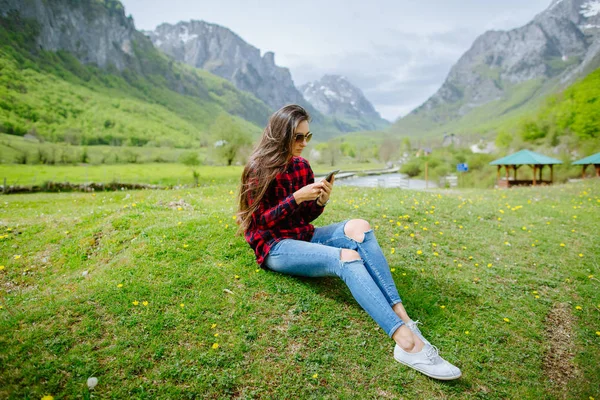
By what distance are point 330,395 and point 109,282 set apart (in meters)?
3.57

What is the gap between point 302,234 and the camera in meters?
4.57

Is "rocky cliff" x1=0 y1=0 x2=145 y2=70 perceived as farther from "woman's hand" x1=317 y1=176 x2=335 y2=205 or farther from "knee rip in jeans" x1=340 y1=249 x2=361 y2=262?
"knee rip in jeans" x1=340 y1=249 x2=361 y2=262

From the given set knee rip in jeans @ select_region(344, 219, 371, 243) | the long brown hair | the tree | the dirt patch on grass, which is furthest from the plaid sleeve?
the tree

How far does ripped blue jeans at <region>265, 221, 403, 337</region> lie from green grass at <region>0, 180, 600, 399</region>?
0.57 metres

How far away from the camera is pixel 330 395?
3248 millimetres

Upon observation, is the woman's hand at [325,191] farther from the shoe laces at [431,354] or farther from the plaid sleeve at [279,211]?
the shoe laces at [431,354]

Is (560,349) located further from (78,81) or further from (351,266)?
(78,81)

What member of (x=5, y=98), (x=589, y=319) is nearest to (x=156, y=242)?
(x=589, y=319)

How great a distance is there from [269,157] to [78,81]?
17697 centimetres

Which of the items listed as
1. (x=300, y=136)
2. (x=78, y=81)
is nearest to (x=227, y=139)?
(x=300, y=136)

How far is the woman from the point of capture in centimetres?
366

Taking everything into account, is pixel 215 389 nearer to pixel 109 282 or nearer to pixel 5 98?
pixel 109 282

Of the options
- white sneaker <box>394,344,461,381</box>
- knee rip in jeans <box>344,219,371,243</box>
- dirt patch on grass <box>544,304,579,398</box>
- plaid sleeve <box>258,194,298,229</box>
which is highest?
plaid sleeve <box>258,194,298,229</box>

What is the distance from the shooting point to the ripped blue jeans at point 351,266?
364cm
